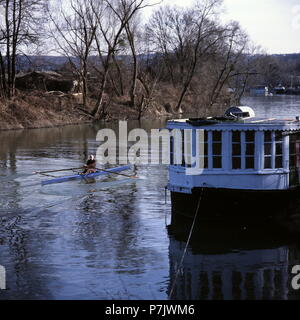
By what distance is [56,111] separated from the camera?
A: 70.1 metres

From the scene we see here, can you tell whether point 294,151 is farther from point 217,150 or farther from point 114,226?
point 114,226

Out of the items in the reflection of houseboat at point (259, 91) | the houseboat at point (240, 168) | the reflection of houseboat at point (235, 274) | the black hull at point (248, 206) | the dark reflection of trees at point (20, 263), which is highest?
the reflection of houseboat at point (259, 91)

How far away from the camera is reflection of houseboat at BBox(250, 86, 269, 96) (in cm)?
16638

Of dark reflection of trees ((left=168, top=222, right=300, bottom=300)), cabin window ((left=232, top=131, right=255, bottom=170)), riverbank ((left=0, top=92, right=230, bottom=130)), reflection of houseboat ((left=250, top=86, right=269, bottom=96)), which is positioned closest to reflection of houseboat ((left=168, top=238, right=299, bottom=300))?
dark reflection of trees ((left=168, top=222, right=300, bottom=300))

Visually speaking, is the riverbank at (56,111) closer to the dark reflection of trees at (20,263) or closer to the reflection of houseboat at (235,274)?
the dark reflection of trees at (20,263)

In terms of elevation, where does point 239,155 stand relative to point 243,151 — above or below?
below

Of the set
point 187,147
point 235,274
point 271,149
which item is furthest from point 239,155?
point 235,274

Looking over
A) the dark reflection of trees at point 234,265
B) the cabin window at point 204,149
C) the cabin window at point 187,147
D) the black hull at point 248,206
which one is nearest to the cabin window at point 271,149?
the black hull at point 248,206

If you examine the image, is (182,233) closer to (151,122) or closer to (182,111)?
(151,122)

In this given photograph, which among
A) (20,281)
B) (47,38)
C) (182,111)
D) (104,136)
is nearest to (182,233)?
(20,281)

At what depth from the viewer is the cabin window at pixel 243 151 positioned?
79.9 feet

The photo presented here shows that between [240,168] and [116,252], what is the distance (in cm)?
618

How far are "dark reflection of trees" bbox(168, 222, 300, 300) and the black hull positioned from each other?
1.55 ft

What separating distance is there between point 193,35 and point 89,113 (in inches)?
1246
